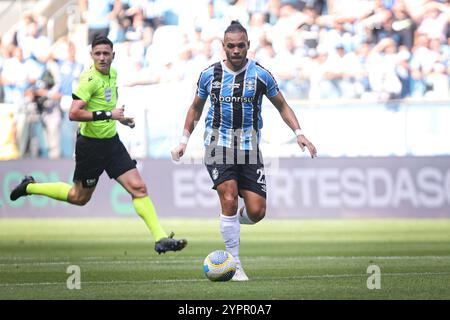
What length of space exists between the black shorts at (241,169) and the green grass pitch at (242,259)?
902 millimetres

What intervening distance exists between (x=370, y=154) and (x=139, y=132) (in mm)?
4265

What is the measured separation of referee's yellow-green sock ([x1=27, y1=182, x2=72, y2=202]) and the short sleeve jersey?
0.93 metres

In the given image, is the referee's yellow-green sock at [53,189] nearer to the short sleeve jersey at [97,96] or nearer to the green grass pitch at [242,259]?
the green grass pitch at [242,259]

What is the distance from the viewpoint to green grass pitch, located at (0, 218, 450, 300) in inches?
367

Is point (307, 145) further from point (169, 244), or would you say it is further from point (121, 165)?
point (121, 165)

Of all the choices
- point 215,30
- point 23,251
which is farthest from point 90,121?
point 215,30

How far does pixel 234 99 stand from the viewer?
10562 millimetres

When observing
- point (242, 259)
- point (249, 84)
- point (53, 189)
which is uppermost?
point (249, 84)

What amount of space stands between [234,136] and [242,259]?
2.83m

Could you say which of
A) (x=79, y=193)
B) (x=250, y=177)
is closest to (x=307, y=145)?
(x=250, y=177)

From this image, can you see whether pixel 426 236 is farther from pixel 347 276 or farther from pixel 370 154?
pixel 347 276

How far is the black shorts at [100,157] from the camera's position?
12513 millimetres

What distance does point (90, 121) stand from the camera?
1217 cm

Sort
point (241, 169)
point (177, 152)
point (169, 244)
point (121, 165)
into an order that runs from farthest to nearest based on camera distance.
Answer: point (121, 165) < point (169, 244) < point (241, 169) < point (177, 152)
